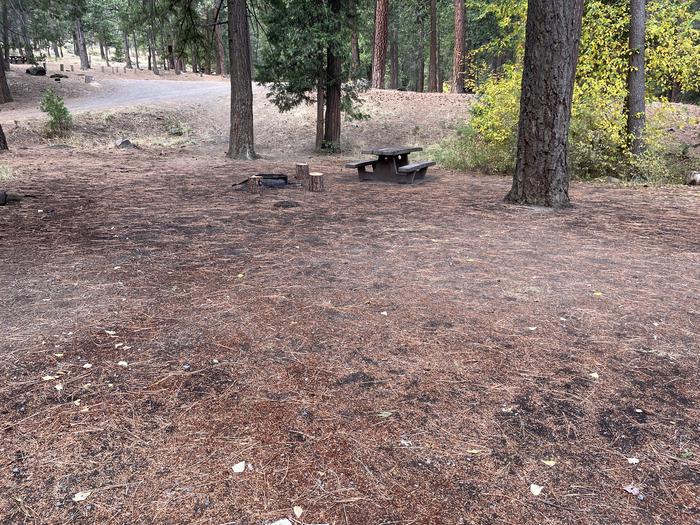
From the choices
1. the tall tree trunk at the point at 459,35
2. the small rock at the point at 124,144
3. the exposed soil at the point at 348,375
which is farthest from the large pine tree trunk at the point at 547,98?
the tall tree trunk at the point at 459,35

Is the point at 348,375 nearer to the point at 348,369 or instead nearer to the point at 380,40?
the point at 348,369

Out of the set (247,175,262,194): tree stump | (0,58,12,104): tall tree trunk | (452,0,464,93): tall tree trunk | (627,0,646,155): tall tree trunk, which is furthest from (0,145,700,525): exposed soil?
(0,58,12,104): tall tree trunk

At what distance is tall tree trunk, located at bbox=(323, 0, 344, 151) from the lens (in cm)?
1366

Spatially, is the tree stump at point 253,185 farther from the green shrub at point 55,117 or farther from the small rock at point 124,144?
the green shrub at point 55,117

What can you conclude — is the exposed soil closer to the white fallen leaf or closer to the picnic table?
the white fallen leaf

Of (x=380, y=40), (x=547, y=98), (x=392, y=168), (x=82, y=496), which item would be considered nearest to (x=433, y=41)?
(x=380, y=40)

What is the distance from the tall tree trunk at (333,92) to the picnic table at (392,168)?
4989 mm

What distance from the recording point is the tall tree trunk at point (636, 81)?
9.52 meters

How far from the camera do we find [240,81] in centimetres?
1273

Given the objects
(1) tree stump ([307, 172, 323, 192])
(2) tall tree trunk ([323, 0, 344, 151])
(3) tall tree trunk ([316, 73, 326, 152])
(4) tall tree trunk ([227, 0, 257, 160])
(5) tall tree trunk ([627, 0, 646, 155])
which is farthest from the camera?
(3) tall tree trunk ([316, 73, 326, 152])

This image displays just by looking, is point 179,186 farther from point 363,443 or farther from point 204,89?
point 204,89

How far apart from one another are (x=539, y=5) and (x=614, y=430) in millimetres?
6457

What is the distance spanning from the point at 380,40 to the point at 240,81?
28.9 feet

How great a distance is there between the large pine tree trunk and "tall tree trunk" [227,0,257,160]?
308 inches
